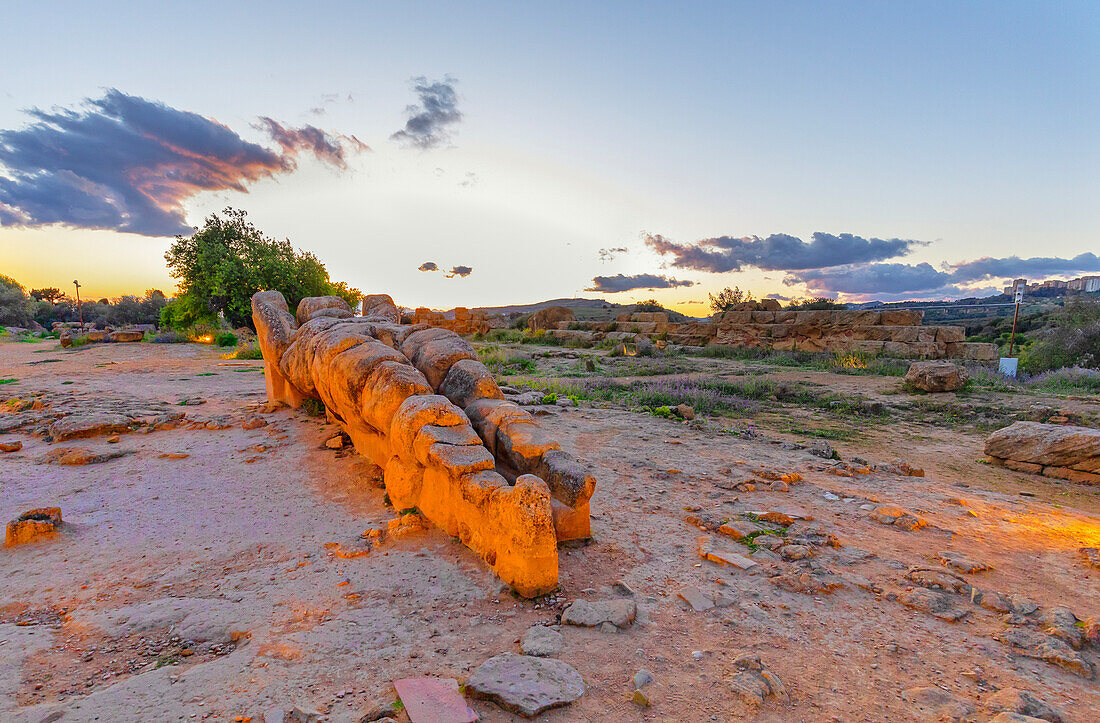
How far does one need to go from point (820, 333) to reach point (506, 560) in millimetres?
16761

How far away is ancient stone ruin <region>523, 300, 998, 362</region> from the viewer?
14.0 m

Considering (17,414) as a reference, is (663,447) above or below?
below

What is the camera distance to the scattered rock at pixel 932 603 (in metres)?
2.63

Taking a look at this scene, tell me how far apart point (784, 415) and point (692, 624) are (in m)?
6.66

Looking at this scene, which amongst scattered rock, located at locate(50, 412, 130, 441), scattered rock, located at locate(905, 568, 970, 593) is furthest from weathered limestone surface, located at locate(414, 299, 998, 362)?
scattered rock, located at locate(905, 568, 970, 593)

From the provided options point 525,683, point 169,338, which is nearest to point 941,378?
point 525,683

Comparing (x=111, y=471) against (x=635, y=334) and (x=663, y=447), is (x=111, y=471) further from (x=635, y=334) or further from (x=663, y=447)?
(x=635, y=334)

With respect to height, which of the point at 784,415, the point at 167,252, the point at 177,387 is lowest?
the point at 784,415

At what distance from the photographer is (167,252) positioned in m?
21.9

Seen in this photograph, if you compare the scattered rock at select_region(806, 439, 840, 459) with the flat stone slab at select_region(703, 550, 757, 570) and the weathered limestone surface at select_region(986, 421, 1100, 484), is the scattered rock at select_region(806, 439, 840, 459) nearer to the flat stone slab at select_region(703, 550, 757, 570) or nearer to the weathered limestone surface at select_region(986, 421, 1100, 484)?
the weathered limestone surface at select_region(986, 421, 1100, 484)

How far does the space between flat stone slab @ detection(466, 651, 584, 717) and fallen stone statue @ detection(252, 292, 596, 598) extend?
625mm

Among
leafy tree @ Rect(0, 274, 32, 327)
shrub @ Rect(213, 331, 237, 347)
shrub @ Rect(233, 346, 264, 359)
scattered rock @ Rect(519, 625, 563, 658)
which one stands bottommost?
scattered rock @ Rect(519, 625, 563, 658)

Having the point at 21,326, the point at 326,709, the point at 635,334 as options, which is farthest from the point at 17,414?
the point at 21,326

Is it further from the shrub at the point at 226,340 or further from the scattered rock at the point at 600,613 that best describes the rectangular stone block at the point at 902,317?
the shrub at the point at 226,340
